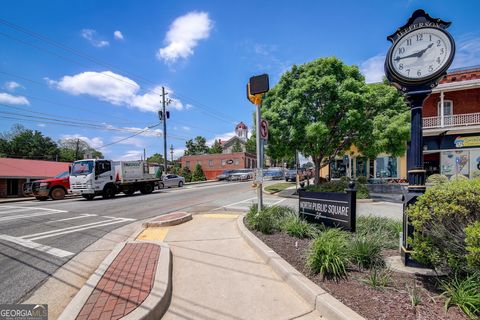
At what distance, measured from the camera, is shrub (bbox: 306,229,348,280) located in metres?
3.97

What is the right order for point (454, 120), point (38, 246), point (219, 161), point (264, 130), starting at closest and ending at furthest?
point (38, 246) < point (264, 130) < point (454, 120) < point (219, 161)

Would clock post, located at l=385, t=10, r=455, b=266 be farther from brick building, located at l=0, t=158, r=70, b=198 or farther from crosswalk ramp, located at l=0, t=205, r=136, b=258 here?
brick building, located at l=0, t=158, r=70, b=198

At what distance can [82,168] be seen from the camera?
1795 centimetres

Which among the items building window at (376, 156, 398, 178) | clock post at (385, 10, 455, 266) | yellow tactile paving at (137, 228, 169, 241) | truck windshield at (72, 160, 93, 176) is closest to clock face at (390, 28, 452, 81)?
clock post at (385, 10, 455, 266)

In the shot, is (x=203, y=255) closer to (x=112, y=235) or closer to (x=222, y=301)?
(x=222, y=301)

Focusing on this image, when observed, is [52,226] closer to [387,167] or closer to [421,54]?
[421,54]

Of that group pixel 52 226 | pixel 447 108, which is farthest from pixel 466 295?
pixel 447 108

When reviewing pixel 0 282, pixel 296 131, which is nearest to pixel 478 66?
pixel 296 131

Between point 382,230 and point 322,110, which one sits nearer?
point 382,230

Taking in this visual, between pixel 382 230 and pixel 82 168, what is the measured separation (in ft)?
59.0

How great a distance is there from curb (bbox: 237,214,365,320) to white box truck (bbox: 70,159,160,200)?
15790mm

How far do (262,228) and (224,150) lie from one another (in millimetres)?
86149

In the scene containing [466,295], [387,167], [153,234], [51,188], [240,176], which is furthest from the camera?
[240,176]

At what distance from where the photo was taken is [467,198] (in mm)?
3207
